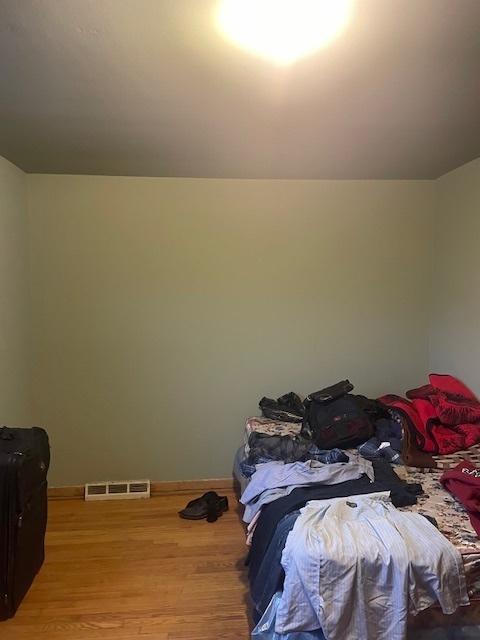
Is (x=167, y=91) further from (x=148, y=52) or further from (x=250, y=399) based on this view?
(x=250, y=399)

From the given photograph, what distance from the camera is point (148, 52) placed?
1555 millimetres

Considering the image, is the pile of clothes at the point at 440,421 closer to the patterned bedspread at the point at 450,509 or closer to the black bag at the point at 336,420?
the patterned bedspread at the point at 450,509

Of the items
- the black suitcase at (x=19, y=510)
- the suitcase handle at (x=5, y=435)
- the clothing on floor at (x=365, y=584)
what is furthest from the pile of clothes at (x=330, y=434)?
the suitcase handle at (x=5, y=435)

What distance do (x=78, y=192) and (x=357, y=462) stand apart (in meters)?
2.45

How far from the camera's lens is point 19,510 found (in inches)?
82.6

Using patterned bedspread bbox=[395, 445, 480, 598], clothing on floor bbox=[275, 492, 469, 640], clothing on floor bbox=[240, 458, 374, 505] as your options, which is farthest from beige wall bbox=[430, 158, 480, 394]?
clothing on floor bbox=[275, 492, 469, 640]

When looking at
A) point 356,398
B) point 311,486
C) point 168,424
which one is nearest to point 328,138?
point 356,398

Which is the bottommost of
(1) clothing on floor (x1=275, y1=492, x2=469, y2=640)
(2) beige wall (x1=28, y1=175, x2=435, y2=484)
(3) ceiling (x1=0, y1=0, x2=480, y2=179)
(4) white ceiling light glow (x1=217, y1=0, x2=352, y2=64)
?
(1) clothing on floor (x1=275, y1=492, x2=469, y2=640)

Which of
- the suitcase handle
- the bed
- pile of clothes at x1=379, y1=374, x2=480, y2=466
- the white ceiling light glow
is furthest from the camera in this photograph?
pile of clothes at x1=379, y1=374, x2=480, y2=466

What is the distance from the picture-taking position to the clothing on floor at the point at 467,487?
1.89 m

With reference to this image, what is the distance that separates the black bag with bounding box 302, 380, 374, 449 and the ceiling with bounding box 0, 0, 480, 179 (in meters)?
Result: 1.45

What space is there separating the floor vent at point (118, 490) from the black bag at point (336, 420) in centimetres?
124

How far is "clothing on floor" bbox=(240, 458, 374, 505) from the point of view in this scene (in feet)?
7.32

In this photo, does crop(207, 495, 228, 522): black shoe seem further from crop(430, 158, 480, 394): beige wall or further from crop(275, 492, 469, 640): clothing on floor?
crop(430, 158, 480, 394): beige wall
